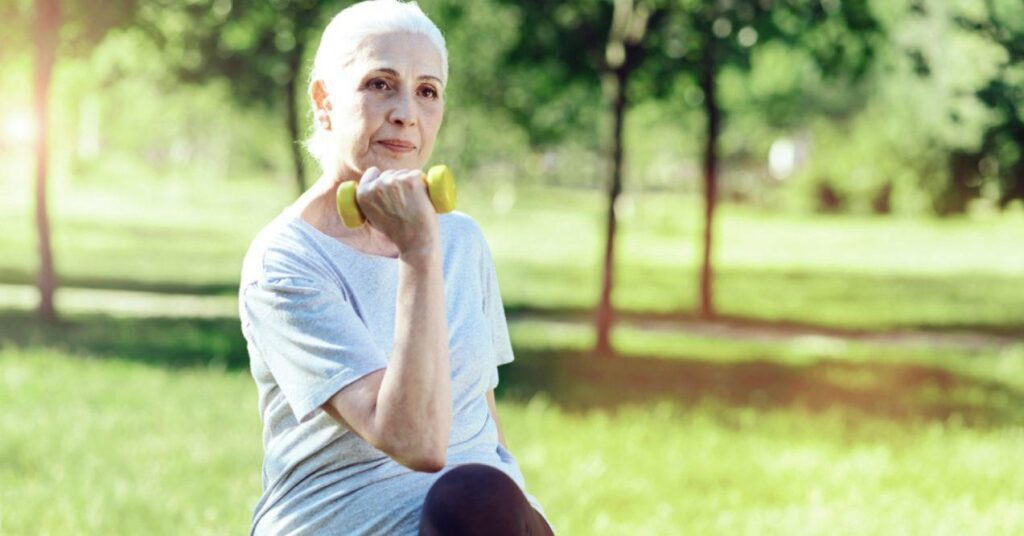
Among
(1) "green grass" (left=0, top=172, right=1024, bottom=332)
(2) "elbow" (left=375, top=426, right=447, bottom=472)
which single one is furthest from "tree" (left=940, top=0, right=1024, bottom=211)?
(1) "green grass" (left=0, top=172, right=1024, bottom=332)

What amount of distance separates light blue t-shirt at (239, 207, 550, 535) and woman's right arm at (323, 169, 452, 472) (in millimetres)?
63

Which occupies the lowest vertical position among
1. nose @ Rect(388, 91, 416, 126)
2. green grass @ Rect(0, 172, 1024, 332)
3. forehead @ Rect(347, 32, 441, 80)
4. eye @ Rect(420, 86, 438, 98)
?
green grass @ Rect(0, 172, 1024, 332)

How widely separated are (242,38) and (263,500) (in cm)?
1400

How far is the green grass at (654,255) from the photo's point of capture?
21.0 meters

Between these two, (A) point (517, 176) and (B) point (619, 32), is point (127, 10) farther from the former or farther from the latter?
(A) point (517, 176)

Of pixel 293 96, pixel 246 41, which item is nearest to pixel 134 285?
pixel 293 96

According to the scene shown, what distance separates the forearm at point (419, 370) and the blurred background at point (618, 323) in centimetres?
86

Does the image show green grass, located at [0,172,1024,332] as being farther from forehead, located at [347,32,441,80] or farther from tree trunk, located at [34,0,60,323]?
forehead, located at [347,32,441,80]

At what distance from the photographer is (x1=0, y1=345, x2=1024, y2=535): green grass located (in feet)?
21.2

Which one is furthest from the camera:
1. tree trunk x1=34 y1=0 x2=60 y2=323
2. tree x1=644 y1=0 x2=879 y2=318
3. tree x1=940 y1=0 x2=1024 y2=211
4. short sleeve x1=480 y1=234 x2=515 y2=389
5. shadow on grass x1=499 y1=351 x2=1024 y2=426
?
tree trunk x1=34 y1=0 x2=60 y2=323

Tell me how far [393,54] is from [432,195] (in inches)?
14.8

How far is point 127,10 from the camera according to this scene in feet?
49.6

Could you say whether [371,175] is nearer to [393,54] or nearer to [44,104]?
[393,54]

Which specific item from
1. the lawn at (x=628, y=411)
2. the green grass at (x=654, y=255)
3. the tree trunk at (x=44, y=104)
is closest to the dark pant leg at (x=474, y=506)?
the lawn at (x=628, y=411)
